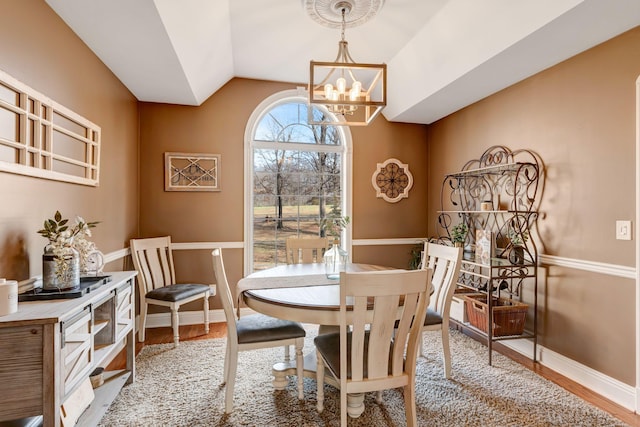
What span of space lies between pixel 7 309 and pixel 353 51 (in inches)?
124

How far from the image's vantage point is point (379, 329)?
61.3 inches

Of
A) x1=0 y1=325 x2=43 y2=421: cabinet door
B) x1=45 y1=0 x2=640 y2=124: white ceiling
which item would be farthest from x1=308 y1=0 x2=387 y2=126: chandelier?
x1=0 y1=325 x2=43 y2=421: cabinet door

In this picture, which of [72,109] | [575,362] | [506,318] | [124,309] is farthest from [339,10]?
[575,362]

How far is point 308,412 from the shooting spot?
77.6 inches

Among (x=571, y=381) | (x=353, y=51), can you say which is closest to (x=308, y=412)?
(x=571, y=381)

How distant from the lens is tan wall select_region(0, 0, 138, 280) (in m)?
1.57

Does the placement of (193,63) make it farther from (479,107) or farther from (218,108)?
(479,107)

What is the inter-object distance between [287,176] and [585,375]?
128 inches

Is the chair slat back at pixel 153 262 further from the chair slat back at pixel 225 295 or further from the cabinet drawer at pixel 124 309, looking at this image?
the chair slat back at pixel 225 295

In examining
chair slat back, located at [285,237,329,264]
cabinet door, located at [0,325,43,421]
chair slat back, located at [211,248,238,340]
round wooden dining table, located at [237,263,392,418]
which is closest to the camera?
cabinet door, located at [0,325,43,421]

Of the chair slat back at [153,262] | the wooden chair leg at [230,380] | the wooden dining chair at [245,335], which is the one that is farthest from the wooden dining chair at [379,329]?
the chair slat back at [153,262]

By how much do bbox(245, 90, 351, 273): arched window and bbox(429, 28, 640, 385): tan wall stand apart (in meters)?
1.95

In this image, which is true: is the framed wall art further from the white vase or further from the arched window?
the white vase

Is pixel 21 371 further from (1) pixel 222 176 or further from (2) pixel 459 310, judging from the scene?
(2) pixel 459 310
